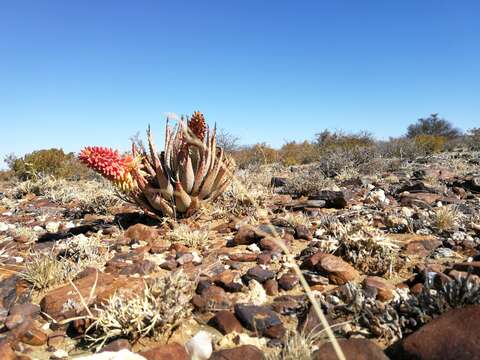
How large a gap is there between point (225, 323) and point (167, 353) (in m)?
0.44

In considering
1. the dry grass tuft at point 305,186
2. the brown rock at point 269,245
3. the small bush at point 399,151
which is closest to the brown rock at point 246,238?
the brown rock at point 269,245

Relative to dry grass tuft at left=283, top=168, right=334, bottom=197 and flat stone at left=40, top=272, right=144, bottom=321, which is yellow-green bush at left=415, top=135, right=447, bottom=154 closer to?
dry grass tuft at left=283, top=168, right=334, bottom=197

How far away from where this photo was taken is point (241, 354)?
212 centimetres

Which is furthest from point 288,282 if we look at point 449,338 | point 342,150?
point 342,150

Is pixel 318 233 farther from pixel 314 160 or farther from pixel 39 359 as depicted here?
pixel 314 160

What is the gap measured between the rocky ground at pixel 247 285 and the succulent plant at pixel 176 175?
9.5 inches

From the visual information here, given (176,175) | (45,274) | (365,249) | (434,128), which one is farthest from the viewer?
(434,128)

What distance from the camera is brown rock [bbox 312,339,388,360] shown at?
77.7 inches

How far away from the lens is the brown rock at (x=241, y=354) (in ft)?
6.89

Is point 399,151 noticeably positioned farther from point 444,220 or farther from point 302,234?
point 302,234

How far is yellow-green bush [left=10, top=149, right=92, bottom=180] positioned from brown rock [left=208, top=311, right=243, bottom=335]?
10.1 metres

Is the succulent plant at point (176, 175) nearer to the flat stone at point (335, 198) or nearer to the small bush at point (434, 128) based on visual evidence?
the flat stone at point (335, 198)

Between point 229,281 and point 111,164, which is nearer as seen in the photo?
point 229,281

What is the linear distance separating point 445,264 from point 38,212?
5.47 meters
